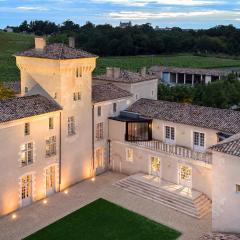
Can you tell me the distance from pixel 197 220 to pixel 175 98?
3481cm

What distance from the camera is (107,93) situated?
1646 inches

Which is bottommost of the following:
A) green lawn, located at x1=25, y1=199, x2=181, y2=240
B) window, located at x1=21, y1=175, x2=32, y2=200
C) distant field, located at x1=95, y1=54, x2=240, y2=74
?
green lawn, located at x1=25, y1=199, x2=181, y2=240

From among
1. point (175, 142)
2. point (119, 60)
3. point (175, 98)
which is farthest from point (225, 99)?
point (119, 60)

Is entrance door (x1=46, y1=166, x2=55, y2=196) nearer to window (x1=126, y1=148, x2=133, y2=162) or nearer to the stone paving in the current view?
window (x1=126, y1=148, x2=133, y2=162)

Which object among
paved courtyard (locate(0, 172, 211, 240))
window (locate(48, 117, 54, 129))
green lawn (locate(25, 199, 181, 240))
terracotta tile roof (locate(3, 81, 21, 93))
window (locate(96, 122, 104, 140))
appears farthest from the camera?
terracotta tile roof (locate(3, 81, 21, 93))

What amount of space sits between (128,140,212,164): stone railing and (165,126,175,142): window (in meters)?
0.75

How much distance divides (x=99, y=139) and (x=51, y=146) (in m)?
6.38

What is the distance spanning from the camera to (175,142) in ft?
128

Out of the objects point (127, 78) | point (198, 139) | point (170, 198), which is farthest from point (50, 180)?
point (127, 78)

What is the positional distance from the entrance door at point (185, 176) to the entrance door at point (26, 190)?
42.0ft

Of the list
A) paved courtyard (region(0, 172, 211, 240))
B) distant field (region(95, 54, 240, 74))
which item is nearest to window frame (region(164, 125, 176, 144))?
paved courtyard (region(0, 172, 211, 240))

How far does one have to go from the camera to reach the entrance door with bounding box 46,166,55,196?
1420 inches

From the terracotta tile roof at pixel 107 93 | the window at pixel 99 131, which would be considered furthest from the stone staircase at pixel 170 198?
the terracotta tile roof at pixel 107 93

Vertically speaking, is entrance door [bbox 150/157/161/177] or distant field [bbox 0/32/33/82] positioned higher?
distant field [bbox 0/32/33/82]
